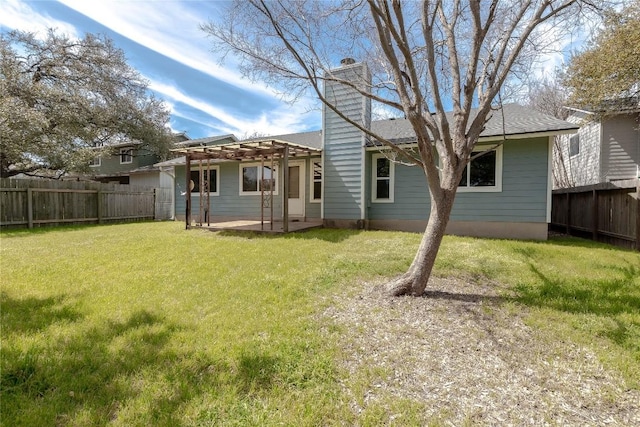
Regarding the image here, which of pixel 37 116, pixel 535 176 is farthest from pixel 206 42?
pixel 37 116

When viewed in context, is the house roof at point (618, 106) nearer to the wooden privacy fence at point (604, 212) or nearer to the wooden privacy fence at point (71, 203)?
the wooden privacy fence at point (604, 212)

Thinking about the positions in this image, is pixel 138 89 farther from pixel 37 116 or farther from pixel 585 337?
pixel 585 337

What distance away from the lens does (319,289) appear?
4406 mm

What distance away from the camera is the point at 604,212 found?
8.53 m

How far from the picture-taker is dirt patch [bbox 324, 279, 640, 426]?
2.21m

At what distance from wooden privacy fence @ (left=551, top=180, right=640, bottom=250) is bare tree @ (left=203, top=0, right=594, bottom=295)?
4.72 metres

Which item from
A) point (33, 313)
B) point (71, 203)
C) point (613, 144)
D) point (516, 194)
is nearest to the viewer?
point (33, 313)

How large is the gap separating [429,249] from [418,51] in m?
3.41

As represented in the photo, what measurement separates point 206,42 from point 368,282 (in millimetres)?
4537

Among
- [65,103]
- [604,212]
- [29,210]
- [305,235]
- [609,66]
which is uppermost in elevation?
[65,103]

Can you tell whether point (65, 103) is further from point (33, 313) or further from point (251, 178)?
point (33, 313)

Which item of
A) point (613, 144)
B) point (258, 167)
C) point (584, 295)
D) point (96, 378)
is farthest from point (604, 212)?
point (96, 378)

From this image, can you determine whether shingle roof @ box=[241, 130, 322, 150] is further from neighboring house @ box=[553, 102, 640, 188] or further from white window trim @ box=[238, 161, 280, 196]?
neighboring house @ box=[553, 102, 640, 188]

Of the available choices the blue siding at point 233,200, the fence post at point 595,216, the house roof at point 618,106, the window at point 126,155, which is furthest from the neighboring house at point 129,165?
the house roof at point 618,106
